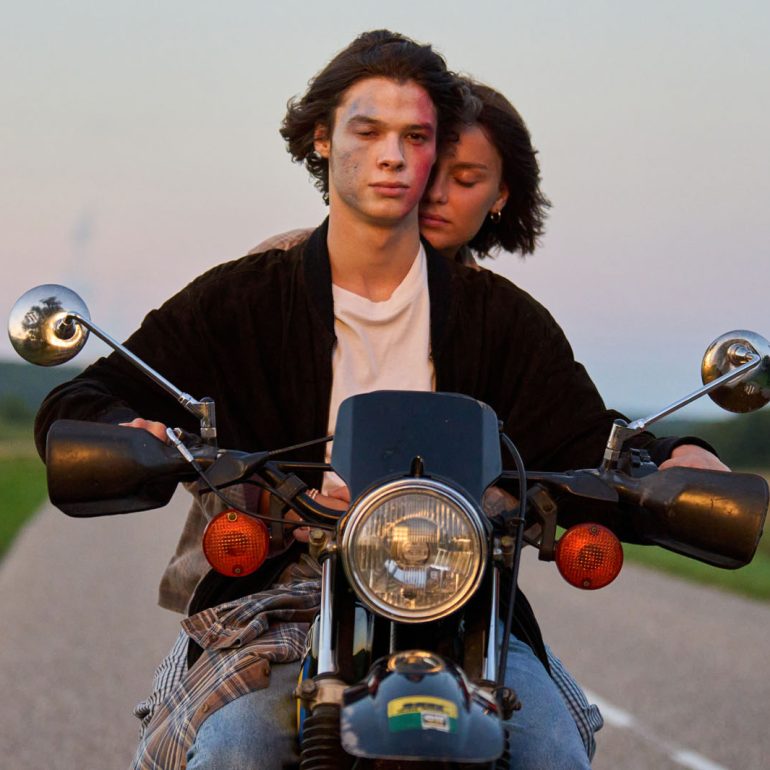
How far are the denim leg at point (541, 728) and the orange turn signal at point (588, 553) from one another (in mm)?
278

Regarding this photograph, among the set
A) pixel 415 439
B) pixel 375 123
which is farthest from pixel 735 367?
pixel 375 123

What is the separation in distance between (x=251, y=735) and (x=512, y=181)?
11.5 ft

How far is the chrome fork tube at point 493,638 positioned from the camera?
2924 millimetres

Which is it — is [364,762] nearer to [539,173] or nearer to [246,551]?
[246,551]

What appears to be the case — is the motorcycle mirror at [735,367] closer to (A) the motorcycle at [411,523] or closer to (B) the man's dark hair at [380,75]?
(A) the motorcycle at [411,523]

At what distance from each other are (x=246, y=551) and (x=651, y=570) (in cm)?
1240

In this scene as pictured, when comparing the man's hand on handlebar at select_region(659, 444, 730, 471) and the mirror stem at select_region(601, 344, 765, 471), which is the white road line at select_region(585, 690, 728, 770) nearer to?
the man's hand on handlebar at select_region(659, 444, 730, 471)

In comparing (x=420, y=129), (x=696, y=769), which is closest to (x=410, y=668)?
(x=420, y=129)

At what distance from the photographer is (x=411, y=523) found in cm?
283

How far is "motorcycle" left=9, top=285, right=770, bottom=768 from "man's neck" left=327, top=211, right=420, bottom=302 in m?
1.01

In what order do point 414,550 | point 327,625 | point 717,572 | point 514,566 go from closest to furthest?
point 414,550 → point 327,625 → point 514,566 → point 717,572

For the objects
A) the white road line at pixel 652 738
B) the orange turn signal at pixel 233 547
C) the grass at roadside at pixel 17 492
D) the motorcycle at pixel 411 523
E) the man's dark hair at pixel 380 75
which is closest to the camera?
the motorcycle at pixel 411 523

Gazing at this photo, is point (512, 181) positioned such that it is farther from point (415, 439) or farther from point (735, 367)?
point (415, 439)

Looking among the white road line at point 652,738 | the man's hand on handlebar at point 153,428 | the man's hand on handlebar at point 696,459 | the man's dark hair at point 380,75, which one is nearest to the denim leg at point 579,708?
the man's hand on handlebar at point 696,459
